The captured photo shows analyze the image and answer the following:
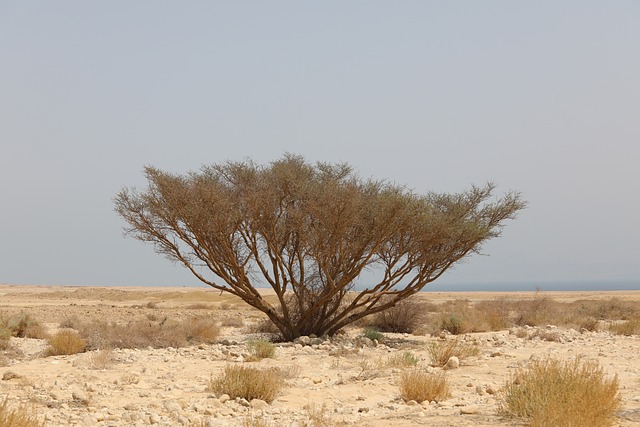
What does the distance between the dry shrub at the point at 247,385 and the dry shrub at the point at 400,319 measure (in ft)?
54.6

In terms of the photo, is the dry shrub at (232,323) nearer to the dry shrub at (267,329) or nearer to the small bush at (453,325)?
the dry shrub at (267,329)

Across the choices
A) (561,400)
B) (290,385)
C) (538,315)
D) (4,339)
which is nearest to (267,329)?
(4,339)

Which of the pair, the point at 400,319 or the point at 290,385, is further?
the point at 400,319

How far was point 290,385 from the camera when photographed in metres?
13.1

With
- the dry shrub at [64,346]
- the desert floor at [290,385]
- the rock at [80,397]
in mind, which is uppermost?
the dry shrub at [64,346]

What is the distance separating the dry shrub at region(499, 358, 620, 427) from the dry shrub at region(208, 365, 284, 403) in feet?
12.9

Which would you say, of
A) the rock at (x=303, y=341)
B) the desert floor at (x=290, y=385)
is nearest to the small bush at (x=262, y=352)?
the desert floor at (x=290, y=385)

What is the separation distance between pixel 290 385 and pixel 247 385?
191 cm

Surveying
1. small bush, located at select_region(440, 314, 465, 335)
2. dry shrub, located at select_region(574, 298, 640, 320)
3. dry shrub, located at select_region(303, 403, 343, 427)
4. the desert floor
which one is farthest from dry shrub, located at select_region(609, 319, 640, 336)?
dry shrub, located at select_region(303, 403, 343, 427)

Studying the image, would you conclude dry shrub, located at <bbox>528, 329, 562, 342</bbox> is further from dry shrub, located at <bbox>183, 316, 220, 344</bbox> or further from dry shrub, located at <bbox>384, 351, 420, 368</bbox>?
dry shrub, located at <bbox>183, 316, 220, 344</bbox>

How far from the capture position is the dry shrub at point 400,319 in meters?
27.8

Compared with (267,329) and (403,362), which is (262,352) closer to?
(403,362)

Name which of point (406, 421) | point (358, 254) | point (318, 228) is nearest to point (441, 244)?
point (358, 254)

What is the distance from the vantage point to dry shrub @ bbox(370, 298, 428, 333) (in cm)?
2783
